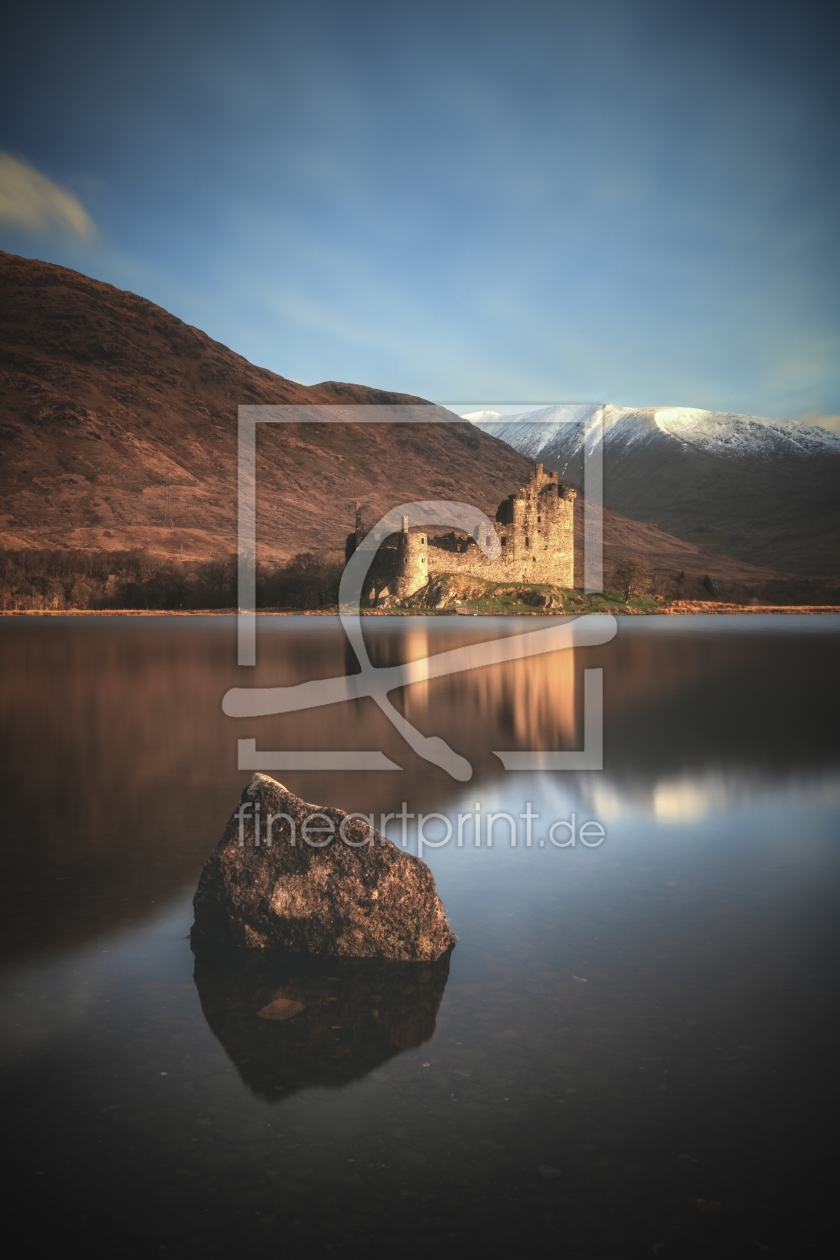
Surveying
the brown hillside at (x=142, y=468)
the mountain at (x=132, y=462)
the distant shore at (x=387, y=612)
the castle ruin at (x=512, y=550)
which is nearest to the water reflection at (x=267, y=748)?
the castle ruin at (x=512, y=550)

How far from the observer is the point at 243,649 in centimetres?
3756

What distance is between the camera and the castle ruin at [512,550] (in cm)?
6725

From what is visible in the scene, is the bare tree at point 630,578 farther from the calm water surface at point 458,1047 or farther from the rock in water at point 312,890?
the rock in water at point 312,890

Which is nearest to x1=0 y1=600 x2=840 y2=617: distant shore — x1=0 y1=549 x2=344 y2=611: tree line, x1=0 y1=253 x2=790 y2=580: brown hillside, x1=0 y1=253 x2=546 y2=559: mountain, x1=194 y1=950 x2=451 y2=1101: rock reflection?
x1=0 y1=549 x2=344 y2=611: tree line

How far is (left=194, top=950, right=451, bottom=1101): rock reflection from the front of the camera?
414 centimetres

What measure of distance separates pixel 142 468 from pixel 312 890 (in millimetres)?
152964

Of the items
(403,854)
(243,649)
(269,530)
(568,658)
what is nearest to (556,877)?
(403,854)

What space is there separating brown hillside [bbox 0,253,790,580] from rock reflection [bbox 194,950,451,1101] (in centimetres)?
10943

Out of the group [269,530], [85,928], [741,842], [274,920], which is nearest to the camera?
[274,920]

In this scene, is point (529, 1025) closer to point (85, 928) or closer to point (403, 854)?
point (403, 854)

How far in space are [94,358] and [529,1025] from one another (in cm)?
20687

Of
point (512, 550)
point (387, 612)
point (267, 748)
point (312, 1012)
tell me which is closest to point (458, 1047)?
point (312, 1012)

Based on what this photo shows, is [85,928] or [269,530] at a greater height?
[269,530]

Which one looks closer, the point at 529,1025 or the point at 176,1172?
the point at 176,1172
